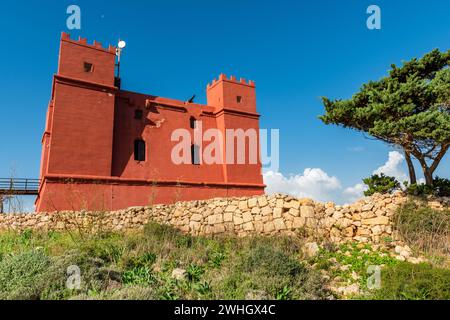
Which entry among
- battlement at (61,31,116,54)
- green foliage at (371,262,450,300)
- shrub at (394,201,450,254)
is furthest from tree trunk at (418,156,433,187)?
battlement at (61,31,116,54)

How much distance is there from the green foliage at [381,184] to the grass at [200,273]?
15.6ft

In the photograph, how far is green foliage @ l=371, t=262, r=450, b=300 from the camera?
5207mm

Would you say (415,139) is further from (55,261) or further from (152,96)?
(152,96)

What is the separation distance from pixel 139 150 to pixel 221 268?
1175 cm

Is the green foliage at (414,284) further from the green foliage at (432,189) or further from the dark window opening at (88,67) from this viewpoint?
the dark window opening at (88,67)

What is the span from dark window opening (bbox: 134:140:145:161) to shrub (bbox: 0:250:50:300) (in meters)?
11.1

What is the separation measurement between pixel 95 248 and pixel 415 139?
35.9ft

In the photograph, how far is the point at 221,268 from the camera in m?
7.06

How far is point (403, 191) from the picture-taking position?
11.8 meters

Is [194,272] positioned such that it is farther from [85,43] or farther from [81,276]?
[85,43]

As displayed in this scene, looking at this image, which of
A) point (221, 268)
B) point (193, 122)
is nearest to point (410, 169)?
point (221, 268)

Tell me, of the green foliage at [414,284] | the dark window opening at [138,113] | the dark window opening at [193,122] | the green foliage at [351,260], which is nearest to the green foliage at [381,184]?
the green foliage at [351,260]

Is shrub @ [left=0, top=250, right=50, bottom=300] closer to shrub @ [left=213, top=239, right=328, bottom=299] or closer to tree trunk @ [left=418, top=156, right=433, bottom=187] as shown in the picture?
shrub @ [left=213, top=239, right=328, bottom=299]
